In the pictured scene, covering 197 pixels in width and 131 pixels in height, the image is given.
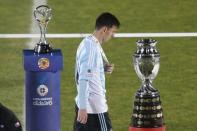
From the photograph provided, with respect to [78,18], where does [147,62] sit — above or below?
below

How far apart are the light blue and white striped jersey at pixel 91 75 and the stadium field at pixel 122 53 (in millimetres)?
2561

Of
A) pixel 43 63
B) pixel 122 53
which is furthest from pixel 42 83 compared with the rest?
pixel 122 53

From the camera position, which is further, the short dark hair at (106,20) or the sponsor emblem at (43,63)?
the sponsor emblem at (43,63)

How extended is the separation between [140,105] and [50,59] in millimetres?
1216

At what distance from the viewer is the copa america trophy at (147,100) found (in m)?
10.3

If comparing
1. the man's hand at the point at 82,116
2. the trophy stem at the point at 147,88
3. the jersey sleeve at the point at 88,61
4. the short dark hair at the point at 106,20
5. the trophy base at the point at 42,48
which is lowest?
the man's hand at the point at 82,116

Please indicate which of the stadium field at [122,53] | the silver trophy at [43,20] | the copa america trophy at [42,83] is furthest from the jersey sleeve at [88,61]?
the stadium field at [122,53]

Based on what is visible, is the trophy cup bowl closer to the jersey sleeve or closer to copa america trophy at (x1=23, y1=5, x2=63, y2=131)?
the jersey sleeve

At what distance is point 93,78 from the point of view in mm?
10016

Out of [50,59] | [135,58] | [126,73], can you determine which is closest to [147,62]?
[135,58]

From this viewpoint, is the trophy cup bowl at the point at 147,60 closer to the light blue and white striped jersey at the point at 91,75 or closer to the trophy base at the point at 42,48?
the light blue and white striped jersey at the point at 91,75

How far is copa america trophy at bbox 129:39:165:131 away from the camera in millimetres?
10305

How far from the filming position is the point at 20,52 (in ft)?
52.2

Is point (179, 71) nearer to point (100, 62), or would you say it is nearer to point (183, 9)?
point (183, 9)
